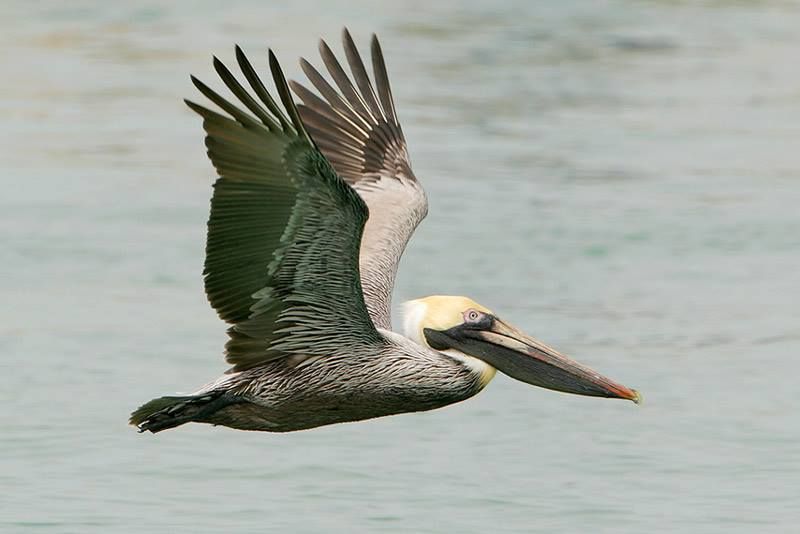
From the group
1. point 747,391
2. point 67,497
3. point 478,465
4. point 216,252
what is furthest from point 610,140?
point 216,252

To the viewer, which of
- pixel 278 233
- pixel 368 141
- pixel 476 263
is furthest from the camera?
pixel 476 263

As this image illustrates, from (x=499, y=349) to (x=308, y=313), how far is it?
906 millimetres

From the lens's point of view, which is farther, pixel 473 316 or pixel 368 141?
pixel 368 141

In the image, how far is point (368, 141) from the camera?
8.56 m

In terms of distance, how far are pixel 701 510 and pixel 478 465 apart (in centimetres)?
111

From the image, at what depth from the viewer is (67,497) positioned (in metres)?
7.99

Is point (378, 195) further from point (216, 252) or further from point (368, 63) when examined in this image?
point (368, 63)

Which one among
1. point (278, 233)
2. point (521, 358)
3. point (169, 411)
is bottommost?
point (169, 411)

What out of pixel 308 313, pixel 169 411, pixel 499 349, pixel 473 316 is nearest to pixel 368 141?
pixel 473 316

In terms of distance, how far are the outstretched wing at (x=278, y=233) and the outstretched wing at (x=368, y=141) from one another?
1325mm

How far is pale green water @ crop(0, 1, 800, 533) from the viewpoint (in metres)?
8.29

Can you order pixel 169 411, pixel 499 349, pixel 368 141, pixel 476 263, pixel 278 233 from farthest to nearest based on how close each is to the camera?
pixel 476 263
pixel 368 141
pixel 499 349
pixel 169 411
pixel 278 233

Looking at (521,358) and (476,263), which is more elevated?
(476,263)

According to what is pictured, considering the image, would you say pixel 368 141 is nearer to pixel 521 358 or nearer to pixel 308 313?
pixel 521 358
